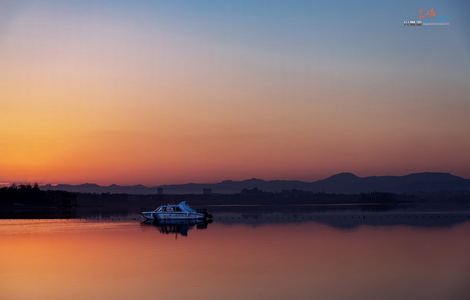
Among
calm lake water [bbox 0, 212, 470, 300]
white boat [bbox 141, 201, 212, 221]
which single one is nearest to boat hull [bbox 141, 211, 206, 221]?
white boat [bbox 141, 201, 212, 221]

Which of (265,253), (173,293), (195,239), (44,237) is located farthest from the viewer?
(44,237)

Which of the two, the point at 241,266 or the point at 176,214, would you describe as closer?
the point at 241,266

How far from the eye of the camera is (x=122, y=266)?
22359 millimetres

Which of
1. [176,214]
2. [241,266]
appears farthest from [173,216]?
[241,266]

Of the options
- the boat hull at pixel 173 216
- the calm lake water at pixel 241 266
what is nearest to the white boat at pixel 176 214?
the boat hull at pixel 173 216

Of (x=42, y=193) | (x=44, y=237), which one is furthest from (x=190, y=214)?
(x=42, y=193)

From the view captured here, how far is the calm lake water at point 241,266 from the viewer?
1720 cm

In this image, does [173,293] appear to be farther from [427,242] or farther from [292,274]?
[427,242]

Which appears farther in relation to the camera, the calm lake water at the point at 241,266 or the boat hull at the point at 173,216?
the boat hull at the point at 173,216

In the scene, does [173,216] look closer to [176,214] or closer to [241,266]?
[176,214]

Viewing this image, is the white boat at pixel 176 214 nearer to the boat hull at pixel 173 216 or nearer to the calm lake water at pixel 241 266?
the boat hull at pixel 173 216

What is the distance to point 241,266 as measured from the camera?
72.0ft

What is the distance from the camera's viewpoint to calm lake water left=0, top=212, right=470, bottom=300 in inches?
677

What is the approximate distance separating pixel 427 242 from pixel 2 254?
18.9 metres
